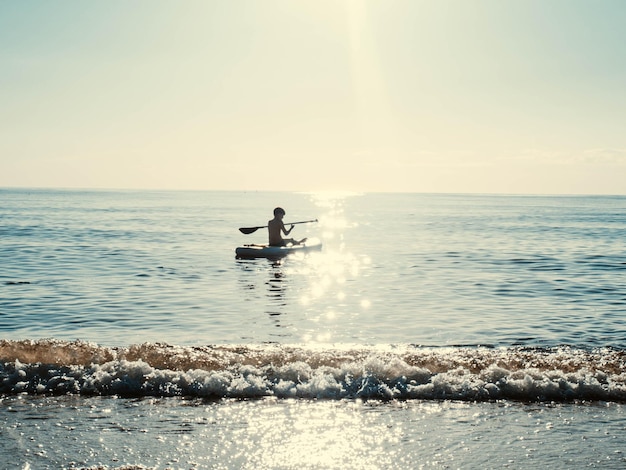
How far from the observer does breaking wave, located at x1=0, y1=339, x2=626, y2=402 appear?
352 inches

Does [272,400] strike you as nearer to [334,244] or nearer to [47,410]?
[47,410]

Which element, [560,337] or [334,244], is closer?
[560,337]

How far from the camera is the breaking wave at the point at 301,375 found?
8945 mm

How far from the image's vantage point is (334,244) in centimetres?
4450

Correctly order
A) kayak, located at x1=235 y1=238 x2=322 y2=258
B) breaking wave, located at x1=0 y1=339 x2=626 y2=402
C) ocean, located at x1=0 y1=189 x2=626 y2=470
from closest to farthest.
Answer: ocean, located at x1=0 y1=189 x2=626 y2=470
breaking wave, located at x1=0 y1=339 x2=626 y2=402
kayak, located at x1=235 y1=238 x2=322 y2=258

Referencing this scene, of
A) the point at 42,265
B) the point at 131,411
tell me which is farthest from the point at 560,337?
the point at 42,265

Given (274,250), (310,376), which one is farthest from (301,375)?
(274,250)

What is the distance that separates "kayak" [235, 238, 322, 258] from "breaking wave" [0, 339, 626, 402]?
18.6m

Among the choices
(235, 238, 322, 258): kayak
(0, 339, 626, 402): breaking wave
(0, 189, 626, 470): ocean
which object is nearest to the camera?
(0, 189, 626, 470): ocean

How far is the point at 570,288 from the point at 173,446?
18.3 metres

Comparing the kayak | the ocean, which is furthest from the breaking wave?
the kayak

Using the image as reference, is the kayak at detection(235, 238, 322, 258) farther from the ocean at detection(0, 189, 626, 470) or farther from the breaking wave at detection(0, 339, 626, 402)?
the breaking wave at detection(0, 339, 626, 402)

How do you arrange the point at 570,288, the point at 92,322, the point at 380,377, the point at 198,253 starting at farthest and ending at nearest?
the point at 198,253 < the point at 570,288 < the point at 92,322 < the point at 380,377

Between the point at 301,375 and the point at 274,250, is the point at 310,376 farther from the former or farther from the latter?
the point at 274,250
